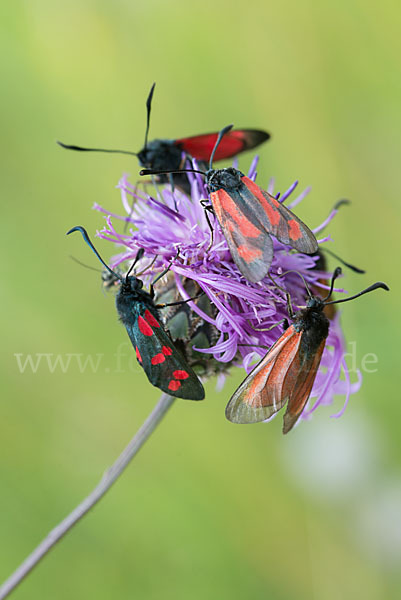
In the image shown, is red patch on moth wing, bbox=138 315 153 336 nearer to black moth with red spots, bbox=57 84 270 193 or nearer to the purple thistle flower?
the purple thistle flower

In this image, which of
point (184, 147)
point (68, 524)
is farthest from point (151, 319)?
point (184, 147)

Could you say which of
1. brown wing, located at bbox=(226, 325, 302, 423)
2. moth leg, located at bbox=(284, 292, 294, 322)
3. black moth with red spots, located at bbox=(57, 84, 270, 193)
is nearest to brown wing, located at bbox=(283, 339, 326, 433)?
brown wing, located at bbox=(226, 325, 302, 423)

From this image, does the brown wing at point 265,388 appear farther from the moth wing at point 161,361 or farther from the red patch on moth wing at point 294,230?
the red patch on moth wing at point 294,230

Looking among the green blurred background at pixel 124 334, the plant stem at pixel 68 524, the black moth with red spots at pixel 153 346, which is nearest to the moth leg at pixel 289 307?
the black moth with red spots at pixel 153 346

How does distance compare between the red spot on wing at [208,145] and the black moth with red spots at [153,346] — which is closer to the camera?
the black moth with red spots at [153,346]

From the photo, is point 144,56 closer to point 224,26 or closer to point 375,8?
point 224,26

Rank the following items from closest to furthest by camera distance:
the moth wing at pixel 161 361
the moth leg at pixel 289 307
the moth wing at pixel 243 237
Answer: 1. the moth wing at pixel 243 237
2. the moth wing at pixel 161 361
3. the moth leg at pixel 289 307

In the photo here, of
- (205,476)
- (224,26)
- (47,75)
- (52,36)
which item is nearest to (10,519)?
(205,476)
